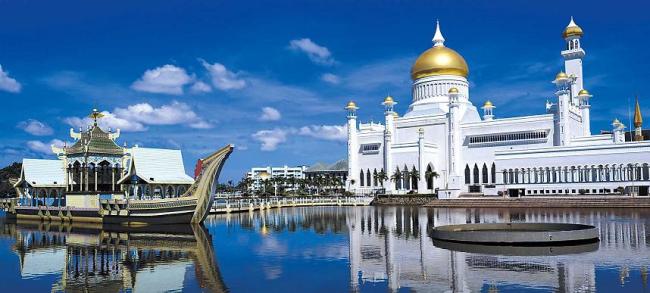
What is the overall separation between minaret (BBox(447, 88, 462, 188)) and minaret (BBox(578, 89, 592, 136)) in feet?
45.1

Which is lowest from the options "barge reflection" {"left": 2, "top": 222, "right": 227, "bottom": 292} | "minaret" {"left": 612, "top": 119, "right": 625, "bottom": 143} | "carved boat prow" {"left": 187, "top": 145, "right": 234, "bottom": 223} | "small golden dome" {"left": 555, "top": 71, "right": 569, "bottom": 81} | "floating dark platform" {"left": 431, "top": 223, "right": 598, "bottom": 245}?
"barge reflection" {"left": 2, "top": 222, "right": 227, "bottom": 292}

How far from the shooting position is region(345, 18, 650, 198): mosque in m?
56.2

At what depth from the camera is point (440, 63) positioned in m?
74.8

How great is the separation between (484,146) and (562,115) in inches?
350

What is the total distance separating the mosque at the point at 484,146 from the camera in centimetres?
5616

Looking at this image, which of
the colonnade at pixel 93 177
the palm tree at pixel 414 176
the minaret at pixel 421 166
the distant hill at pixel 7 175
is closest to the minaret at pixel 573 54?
the minaret at pixel 421 166

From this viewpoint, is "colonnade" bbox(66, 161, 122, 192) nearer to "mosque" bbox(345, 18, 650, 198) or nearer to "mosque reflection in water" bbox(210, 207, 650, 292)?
"mosque reflection in water" bbox(210, 207, 650, 292)

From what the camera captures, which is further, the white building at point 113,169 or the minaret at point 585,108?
the minaret at point 585,108

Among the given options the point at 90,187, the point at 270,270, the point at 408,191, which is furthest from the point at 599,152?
the point at 270,270

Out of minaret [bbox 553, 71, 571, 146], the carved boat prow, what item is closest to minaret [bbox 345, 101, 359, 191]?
minaret [bbox 553, 71, 571, 146]

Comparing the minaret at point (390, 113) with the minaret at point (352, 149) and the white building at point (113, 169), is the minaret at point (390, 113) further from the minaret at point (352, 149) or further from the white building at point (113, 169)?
the white building at point (113, 169)

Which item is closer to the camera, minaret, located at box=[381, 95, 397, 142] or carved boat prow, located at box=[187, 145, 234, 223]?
carved boat prow, located at box=[187, 145, 234, 223]

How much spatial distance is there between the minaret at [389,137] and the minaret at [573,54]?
20461mm

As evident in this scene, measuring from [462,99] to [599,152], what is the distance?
20.7 metres
